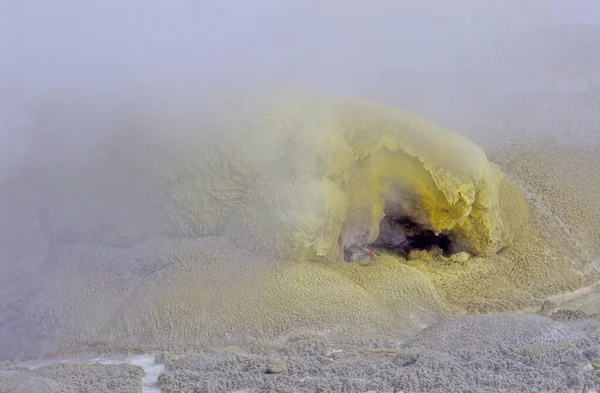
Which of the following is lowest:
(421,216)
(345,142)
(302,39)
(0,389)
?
(0,389)

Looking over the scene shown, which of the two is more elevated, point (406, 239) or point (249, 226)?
point (249, 226)

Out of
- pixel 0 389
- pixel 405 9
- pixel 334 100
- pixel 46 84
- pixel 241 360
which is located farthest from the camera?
pixel 405 9

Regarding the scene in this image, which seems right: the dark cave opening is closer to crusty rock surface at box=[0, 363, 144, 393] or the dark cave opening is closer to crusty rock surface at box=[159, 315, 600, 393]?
crusty rock surface at box=[159, 315, 600, 393]

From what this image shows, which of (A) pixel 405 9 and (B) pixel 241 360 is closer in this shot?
(B) pixel 241 360

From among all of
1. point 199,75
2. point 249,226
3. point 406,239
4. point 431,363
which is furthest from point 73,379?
point 406,239

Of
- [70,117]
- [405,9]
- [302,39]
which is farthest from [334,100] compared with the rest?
[405,9]

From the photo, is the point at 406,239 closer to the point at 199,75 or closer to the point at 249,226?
the point at 249,226

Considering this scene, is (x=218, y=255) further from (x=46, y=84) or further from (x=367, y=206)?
(x=46, y=84)
